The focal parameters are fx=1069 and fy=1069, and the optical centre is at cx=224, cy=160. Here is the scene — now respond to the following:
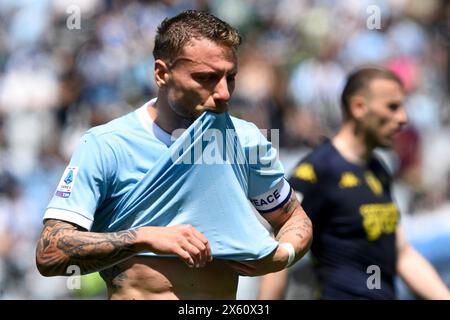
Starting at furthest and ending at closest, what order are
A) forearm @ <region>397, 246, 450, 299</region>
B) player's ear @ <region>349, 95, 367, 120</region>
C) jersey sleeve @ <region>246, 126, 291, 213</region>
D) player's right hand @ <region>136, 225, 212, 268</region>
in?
player's ear @ <region>349, 95, 367, 120</region>
forearm @ <region>397, 246, 450, 299</region>
jersey sleeve @ <region>246, 126, 291, 213</region>
player's right hand @ <region>136, 225, 212, 268</region>

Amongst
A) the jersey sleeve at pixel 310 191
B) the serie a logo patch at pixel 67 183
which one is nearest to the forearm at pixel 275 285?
the jersey sleeve at pixel 310 191

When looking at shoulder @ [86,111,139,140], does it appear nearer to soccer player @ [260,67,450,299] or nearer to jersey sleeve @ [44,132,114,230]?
jersey sleeve @ [44,132,114,230]

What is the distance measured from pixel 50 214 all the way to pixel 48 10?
7.46 meters

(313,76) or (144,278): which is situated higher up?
(313,76)

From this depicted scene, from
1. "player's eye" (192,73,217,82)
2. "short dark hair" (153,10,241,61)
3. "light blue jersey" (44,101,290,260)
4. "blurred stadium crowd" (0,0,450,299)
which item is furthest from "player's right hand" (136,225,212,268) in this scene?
"blurred stadium crowd" (0,0,450,299)

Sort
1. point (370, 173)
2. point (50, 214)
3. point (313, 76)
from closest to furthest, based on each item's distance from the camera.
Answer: point (50, 214)
point (370, 173)
point (313, 76)

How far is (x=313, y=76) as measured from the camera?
35.2 ft

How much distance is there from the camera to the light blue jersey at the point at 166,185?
12.6 ft

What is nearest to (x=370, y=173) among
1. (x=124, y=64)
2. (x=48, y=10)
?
(x=124, y=64)

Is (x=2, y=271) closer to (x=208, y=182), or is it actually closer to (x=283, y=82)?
(x=283, y=82)

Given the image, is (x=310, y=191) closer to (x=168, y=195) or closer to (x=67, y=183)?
(x=168, y=195)

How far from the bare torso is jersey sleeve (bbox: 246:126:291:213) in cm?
33

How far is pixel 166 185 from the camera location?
12.8 feet

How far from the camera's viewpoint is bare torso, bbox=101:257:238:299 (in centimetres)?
398
